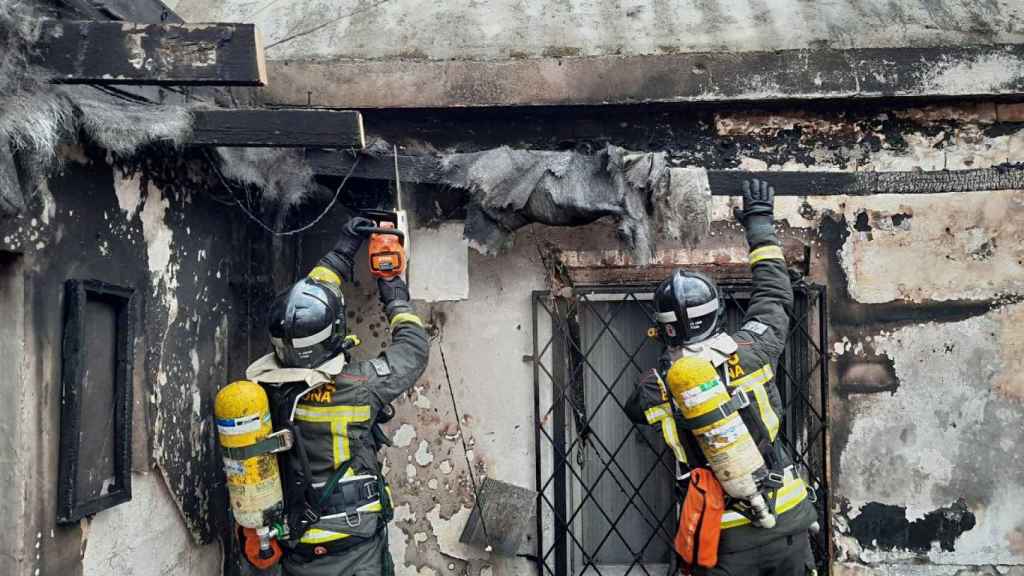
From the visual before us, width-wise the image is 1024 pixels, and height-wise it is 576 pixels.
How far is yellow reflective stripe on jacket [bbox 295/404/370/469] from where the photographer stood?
3.75 meters

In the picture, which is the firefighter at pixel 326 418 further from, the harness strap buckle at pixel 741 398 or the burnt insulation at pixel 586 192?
the harness strap buckle at pixel 741 398

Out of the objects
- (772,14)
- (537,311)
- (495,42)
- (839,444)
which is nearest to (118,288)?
(537,311)

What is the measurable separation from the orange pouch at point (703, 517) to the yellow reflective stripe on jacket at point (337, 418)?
1.47 meters

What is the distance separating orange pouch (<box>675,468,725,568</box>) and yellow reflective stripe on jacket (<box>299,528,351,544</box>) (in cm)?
151

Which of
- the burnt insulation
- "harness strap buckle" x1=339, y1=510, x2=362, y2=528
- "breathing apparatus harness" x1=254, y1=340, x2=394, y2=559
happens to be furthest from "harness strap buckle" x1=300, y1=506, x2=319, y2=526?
the burnt insulation

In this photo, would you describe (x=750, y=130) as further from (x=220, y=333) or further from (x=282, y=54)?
(x=220, y=333)

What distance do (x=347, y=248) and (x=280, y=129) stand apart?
81 centimetres

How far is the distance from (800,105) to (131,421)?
3.56 meters

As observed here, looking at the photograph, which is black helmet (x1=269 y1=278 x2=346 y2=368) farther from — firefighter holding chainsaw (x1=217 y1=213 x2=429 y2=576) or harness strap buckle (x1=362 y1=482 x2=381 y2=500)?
harness strap buckle (x1=362 y1=482 x2=381 y2=500)

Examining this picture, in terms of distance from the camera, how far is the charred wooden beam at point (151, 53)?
9.50 feet

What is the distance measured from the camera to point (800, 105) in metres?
4.57

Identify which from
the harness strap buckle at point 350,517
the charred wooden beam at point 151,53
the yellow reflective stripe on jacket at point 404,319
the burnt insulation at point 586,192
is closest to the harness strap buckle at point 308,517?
the harness strap buckle at point 350,517

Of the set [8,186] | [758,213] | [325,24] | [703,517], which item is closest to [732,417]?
[703,517]

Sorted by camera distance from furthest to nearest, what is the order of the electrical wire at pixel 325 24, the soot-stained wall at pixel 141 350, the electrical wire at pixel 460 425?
the electrical wire at pixel 325 24
the electrical wire at pixel 460 425
the soot-stained wall at pixel 141 350
